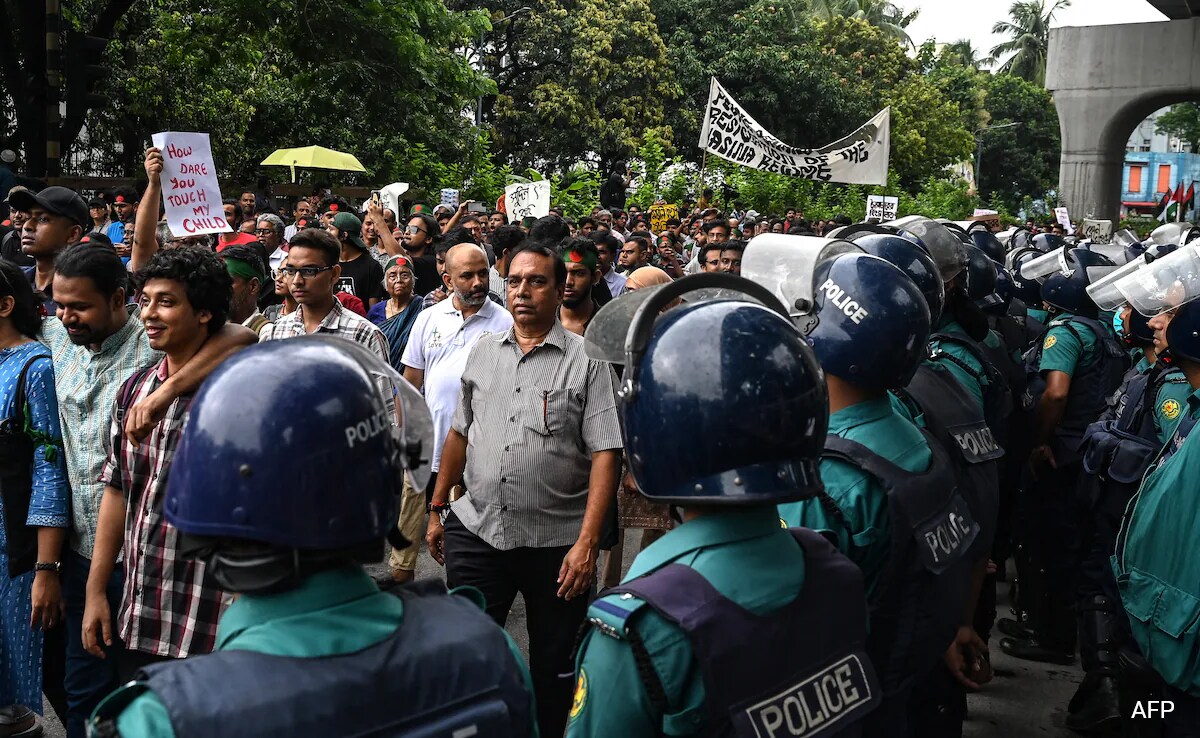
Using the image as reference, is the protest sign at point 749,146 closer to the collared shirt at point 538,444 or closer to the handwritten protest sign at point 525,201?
the handwritten protest sign at point 525,201

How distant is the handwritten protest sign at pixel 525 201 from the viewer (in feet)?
43.7

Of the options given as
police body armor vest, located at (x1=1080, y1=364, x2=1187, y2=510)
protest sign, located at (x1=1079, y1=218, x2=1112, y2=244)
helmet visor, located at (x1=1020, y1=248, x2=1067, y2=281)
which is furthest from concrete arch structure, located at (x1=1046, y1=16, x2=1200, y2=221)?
police body armor vest, located at (x1=1080, y1=364, x2=1187, y2=510)

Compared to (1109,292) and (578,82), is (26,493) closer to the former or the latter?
(1109,292)

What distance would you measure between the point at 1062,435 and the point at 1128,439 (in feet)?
5.68

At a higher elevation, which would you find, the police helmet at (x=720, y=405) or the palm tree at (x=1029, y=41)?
the palm tree at (x=1029, y=41)

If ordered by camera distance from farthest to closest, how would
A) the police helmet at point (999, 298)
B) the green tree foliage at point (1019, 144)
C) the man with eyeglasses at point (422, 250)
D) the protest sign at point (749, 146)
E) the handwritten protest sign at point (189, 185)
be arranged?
the green tree foliage at point (1019, 144)
the protest sign at point (749, 146)
the man with eyeglasses at point (422, 250)
the handwritten protest sign at point (189, 185)
the police helmet at point (999, 298)

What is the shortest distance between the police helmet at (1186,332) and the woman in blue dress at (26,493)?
12.7ft

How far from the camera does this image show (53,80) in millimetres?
10961

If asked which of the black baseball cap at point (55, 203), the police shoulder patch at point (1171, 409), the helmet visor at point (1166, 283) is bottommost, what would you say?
the police shoulder patch at point (1171, 409)

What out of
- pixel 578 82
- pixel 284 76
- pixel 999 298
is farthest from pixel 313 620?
pixel 578 82

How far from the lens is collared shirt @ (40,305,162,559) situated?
13.1 feet

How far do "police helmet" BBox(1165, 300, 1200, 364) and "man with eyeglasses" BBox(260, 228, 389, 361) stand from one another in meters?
3.03

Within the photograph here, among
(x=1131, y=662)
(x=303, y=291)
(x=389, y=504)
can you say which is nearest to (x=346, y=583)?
(x=389, y=504)

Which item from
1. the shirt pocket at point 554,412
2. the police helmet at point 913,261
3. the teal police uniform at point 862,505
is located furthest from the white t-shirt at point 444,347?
the teal police uniform at point 862,505
